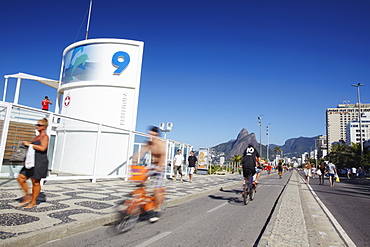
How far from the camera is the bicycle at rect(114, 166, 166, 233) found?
196 inches

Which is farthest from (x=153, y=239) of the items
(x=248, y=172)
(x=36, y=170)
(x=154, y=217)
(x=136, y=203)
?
(x=248, y=172)

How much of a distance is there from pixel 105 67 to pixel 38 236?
14.5 m

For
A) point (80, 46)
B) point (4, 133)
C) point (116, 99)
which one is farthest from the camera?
point (80, 46)

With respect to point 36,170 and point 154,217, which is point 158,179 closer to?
point 154,217

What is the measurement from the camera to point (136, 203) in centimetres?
510

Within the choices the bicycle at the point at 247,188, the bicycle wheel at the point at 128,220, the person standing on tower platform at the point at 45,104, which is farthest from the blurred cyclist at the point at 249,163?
the person standing on tower platform at the point at 45,104

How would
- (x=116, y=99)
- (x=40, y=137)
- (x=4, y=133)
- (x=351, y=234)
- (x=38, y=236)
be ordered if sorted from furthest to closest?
(x=116, y=99)
(x=4, y=133)
(x=40, y=137)
(x=351, y=234)
(x=38, y=236)

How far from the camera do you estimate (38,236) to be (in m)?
4.12

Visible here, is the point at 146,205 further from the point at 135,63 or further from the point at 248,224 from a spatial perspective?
the point at 135,63

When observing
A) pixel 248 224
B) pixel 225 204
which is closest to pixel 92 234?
pixel 248 224

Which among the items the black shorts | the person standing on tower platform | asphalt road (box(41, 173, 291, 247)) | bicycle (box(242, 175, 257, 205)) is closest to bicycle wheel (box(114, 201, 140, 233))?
asphalt road (box(41, 173, 291, 247))

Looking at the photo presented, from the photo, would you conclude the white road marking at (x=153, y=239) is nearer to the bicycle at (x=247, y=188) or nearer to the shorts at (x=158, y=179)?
the shorts at (x=158, y=179)

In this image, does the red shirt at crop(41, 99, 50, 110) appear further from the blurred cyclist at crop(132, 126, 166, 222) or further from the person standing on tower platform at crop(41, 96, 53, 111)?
the blurred cyclist at crop(132, 126, 166, 222)

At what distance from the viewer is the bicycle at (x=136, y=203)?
4.98 metres
